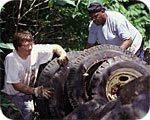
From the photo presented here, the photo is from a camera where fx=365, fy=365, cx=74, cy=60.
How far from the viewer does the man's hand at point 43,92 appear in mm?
4191

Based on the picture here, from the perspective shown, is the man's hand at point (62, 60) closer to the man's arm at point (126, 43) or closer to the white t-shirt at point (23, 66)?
the white t-shirt at point (23, 66)

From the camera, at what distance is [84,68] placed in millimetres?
4391

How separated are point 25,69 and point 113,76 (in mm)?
1028

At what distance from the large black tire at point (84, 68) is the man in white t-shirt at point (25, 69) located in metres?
0.19

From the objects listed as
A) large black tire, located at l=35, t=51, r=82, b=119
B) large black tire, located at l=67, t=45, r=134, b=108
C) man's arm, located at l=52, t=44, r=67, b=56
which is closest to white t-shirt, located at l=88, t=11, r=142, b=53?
large black tire, located at l=67, t=45, r=134, b=108

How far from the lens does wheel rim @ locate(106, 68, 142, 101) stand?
4.22m

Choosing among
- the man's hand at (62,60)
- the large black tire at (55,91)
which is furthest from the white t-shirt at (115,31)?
the man's hand at (62,60)

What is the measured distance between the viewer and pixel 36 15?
6.09 metres

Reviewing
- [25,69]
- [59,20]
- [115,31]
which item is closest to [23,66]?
[25,69]

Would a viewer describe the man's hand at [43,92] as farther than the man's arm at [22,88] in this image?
Yes

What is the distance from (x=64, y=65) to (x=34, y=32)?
178 centimetres

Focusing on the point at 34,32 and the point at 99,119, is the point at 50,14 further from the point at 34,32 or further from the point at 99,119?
the point at 99,119

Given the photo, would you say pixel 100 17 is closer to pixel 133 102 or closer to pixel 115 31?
pixel 115 31

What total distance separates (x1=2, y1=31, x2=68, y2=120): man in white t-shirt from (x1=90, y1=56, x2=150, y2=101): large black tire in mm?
469
